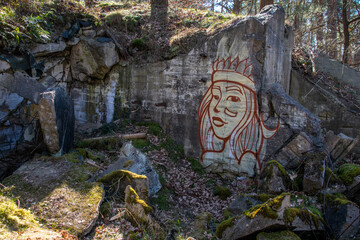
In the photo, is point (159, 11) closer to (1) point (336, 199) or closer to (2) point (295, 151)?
(2) point (295, 151)

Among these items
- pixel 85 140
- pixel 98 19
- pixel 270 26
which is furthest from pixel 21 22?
pixel 270 26

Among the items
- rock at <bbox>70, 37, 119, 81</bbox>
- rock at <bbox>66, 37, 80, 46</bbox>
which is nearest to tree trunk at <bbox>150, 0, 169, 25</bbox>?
rock at <bbox>70, 37, 119, 81</bbox>

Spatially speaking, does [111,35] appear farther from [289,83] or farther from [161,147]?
[289,83]

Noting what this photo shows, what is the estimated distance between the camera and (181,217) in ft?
18.9

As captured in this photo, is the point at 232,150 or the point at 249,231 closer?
the point at 249,231

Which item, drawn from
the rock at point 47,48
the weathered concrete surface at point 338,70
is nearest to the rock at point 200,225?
the rock at point 47,48

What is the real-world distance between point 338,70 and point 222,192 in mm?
6850

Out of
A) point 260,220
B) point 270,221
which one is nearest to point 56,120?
point 260,220

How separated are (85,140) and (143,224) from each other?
399 cm

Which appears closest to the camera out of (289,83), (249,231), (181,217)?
(249,231)

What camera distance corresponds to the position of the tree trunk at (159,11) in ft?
32.6

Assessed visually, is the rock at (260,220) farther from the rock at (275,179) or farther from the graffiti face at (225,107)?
the graffiti face at (225,107)

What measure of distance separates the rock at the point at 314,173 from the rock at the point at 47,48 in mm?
7796

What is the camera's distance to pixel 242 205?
5.66m
